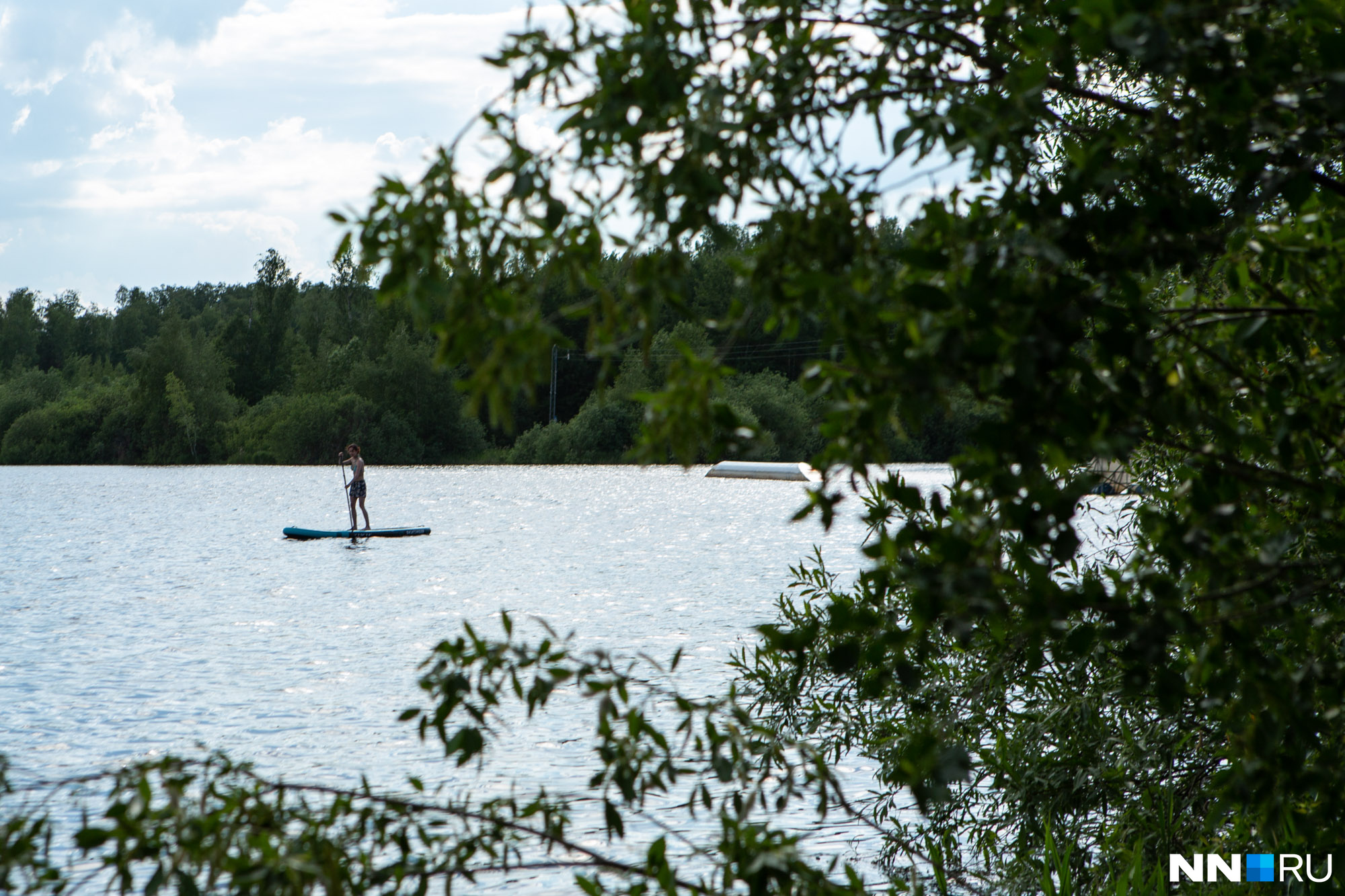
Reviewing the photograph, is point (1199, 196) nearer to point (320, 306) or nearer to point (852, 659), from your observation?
point (852, 659)

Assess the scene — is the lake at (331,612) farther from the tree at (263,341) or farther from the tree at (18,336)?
the tree at (18,336)

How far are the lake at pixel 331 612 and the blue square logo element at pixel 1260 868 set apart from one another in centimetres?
258

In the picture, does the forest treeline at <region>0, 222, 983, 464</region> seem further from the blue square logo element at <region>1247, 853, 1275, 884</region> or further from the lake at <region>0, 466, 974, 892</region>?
the blue square logo element at <region>1247, 853, 1275, 884</region>

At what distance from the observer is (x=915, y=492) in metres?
2.47

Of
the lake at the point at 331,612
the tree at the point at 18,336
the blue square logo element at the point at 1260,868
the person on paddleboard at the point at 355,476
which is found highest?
the tree at the point at 18,336

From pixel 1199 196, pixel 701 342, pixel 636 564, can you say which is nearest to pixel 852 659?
pixel 1199 196

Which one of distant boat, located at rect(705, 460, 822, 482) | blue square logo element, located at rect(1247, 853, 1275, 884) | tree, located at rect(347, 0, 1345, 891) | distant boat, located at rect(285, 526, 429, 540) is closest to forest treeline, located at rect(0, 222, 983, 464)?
distant boat, located at rect(705, 460, 822, 482)

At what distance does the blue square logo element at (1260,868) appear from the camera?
4.54 meters

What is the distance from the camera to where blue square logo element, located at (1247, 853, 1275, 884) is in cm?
454

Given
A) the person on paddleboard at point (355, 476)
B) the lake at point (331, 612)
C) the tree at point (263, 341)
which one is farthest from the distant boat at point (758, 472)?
the tree at point (263, 341)

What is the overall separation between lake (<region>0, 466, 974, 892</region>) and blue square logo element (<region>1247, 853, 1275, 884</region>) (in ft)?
8.46

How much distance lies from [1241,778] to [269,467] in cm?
9378

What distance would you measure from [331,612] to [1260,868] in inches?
755

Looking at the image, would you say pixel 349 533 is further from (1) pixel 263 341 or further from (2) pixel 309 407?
(1) pixel 263 341
